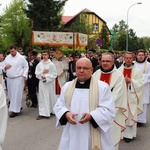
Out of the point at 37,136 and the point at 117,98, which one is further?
the point at 37,136

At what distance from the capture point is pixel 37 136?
6.81 metres

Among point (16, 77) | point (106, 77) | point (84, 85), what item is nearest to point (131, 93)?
point (106, 77)

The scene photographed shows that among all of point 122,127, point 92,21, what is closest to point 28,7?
point 122,127

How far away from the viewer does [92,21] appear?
8375cm

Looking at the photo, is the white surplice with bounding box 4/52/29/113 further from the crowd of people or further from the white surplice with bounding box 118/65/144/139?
the white surplice with bounding box 118/65/144/139

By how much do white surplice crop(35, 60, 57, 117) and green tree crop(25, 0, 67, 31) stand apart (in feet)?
101

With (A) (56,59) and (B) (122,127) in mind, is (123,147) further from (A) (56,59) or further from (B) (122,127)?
(A) (56,59)

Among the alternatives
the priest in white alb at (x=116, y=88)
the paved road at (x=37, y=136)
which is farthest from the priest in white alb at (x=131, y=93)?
the priest in white alb at (x=116, y=88)

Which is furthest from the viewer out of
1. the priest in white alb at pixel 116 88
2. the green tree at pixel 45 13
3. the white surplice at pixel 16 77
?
the green tree at pixel 45 13

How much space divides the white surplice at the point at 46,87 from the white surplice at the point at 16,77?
45 centimetres

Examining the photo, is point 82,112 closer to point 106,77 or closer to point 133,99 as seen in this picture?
point 106,77

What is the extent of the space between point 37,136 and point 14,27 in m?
41.7

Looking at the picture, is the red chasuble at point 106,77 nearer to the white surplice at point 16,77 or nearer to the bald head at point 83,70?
the bald head at point 83,70

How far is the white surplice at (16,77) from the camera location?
29.4ft
